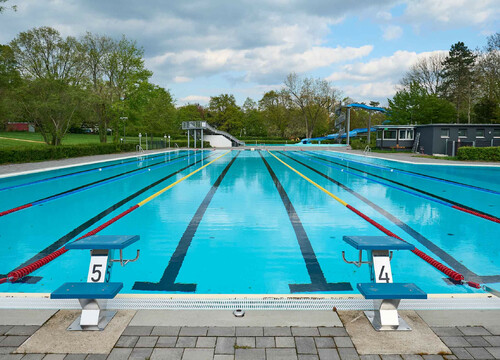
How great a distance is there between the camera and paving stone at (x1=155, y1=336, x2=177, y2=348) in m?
2.46

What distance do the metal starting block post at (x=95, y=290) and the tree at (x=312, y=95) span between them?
66450 mm

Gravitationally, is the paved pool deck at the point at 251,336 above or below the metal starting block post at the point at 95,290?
below

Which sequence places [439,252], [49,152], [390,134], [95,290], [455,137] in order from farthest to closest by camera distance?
[390,134] < [455,137] < [49,152] < [439,252] < [95,290]

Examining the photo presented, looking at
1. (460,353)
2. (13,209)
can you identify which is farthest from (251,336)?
(13,209)

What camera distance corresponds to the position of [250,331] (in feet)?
8.65

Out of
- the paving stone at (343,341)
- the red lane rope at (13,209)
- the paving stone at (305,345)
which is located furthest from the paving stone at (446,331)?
the red lane rope at (13,209)

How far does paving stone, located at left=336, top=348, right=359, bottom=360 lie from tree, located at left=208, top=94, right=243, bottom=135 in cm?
6855

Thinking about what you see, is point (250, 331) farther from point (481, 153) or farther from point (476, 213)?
point (481, 153)

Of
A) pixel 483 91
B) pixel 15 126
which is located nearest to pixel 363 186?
pixel 483 91

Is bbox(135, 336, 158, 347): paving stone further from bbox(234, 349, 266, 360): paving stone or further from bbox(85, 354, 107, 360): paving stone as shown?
bbox(234, 349, 266, 360): paving stone

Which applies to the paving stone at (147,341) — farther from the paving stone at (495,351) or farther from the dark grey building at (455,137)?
the dark grey building at (455,137)

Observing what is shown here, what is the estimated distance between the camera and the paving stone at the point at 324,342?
8.04 ft

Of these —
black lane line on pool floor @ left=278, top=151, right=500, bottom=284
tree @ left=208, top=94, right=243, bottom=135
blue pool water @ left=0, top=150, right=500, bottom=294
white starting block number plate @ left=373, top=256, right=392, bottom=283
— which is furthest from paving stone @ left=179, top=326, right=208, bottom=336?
tree @ left=208, top=94, right=243, bottom=135

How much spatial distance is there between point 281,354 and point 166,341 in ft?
2.82
